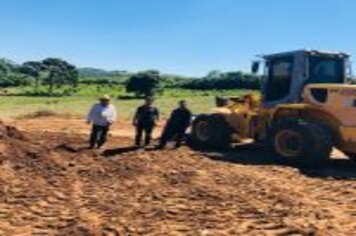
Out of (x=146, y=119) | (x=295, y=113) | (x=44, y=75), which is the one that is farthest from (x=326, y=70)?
(x=44, y=75)

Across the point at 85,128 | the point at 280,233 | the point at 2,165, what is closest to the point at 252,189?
the point at 280,233

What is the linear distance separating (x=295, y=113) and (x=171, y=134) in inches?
135

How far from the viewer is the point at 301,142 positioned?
659 inches

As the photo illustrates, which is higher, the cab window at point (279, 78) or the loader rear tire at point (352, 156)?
the cab window at point (279, 78)

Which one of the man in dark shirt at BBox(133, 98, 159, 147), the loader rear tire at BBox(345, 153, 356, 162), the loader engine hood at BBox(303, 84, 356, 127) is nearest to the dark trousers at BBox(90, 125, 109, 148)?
the man in dark shirt at BBox(133, 98, 159, 147)

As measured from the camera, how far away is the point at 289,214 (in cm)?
1103

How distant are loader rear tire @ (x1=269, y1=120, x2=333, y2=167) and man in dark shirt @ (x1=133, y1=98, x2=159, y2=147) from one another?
336 cm

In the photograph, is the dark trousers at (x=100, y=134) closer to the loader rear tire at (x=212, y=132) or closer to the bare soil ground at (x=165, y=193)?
the bare soil ground at (x=165, y=193)

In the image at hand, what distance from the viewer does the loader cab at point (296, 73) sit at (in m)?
18.0

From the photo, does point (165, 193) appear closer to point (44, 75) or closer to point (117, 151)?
point (117, 151)

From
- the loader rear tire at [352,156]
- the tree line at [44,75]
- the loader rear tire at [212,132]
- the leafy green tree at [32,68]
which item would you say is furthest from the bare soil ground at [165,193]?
the leafy green tree at [32,68]

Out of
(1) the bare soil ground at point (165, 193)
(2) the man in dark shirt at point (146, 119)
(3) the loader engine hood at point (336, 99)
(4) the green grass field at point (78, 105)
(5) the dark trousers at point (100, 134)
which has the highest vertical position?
(3) the loader engine hood at point (336, 99)

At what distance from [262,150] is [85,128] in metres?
9.24

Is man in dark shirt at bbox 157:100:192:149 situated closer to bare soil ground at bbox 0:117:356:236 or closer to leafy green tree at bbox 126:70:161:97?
bare soil ground at bbox 0:117:356:236
